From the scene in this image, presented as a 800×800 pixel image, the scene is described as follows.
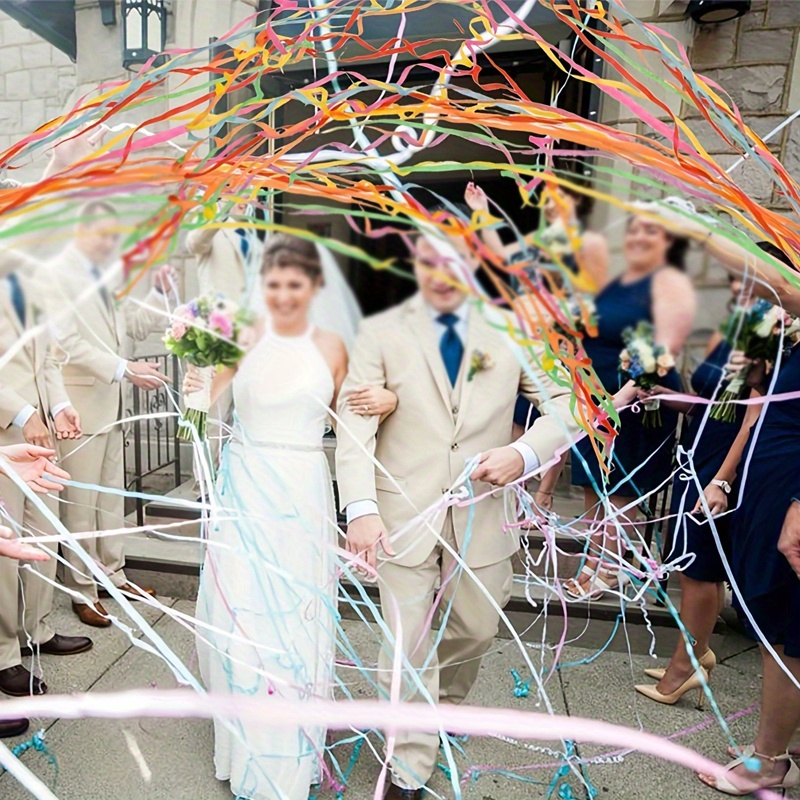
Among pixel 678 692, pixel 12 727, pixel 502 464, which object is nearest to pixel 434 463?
pixel 502 464

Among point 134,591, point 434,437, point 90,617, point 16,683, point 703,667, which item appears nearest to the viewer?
point 434,437

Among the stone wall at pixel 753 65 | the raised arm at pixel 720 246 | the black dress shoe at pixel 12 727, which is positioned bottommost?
the black dress shoe at pixel 12 727

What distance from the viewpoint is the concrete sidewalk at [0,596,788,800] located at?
1.51 m

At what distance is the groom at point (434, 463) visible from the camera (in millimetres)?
697

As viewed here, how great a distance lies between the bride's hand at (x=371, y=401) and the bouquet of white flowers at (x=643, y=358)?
34 centimetres

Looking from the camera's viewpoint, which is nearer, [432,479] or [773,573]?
[432,479]

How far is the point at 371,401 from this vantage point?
0.90 m

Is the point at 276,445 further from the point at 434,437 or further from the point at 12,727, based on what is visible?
the point at 12,727

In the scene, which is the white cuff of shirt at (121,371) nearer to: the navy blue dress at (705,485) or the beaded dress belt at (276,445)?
the beaded dress belt at (276,445)

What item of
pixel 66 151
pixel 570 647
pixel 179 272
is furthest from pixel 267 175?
pixel 570 647

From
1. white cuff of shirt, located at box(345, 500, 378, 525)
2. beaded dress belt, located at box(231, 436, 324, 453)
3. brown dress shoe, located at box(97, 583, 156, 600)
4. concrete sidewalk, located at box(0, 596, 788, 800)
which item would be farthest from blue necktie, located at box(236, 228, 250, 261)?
concrete sidewalk, located at box(0, 596, 788, 800)

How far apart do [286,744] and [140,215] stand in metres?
1.14

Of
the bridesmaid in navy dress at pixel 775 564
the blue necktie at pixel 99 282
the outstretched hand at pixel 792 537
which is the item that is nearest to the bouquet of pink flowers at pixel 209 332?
the blue necktie at pixel 99 282

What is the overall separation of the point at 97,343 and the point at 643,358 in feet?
2.13
